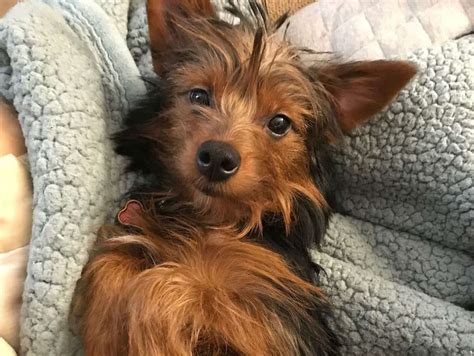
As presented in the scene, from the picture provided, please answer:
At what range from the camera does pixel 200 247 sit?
6.57 ft

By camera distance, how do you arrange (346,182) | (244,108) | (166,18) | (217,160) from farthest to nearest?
(346,182)
(166,18)
(244,108)
(217,160)

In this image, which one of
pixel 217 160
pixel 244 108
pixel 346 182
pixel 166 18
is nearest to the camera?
pixel 217 160

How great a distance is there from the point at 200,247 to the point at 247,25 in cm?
82

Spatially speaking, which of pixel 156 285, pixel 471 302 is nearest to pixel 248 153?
pixel 156 285

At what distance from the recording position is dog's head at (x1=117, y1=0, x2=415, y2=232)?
2.01 metres

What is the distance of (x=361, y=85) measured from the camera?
7.11ft

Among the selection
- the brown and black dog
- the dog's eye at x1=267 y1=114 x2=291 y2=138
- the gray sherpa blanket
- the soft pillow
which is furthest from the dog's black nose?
the soft pillow

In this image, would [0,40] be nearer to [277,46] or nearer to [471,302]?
[277,46]

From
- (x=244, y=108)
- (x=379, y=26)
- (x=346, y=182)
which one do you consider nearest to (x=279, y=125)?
(x=244, y=108)

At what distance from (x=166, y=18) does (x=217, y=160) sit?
2.12 ft

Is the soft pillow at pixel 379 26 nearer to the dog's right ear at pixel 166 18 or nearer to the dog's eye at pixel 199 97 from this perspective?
the dog's right ear at pixel 166 18

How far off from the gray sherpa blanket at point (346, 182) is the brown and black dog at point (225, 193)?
0.39 feet

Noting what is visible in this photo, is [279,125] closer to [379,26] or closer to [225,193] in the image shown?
[225,193]

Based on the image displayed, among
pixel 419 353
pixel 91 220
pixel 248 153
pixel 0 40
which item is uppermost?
pixel 0 40
